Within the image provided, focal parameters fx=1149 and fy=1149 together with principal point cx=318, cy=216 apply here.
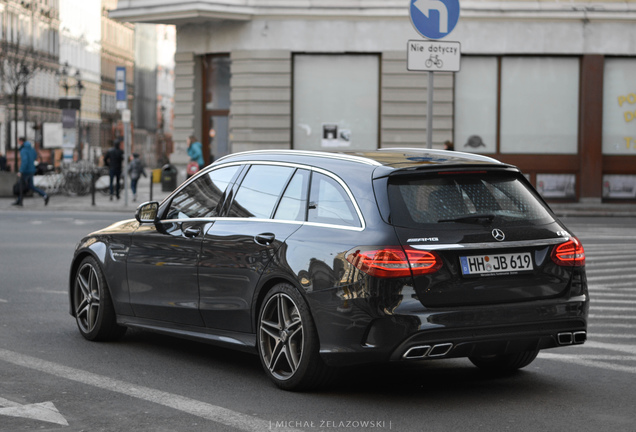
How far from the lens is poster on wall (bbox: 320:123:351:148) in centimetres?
3056

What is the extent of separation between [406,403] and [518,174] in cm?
154

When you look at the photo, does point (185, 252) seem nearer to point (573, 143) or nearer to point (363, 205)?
point (363, 205)

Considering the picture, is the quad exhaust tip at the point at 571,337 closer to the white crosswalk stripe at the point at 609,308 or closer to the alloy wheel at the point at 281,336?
the white crosswalk stripe at the point at 609,308

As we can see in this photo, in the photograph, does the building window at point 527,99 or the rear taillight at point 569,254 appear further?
the building window at point 527,99

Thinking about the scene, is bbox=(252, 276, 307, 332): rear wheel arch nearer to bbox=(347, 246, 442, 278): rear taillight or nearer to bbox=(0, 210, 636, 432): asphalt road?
bbox=(0, 210, 636, 432): asphalt road

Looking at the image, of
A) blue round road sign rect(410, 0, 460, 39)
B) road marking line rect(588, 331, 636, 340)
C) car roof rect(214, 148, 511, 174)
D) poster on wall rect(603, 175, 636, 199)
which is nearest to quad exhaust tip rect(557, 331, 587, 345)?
car roof rect(214, 148, 511, 174)

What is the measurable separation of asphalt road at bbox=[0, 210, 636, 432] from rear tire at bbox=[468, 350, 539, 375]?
73mm

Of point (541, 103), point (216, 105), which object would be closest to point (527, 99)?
point (541, 103)

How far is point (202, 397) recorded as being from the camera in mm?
6516

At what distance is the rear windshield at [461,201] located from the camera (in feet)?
20.9

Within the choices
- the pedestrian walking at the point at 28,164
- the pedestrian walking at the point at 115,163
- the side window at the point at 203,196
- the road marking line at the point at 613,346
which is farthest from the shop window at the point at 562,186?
the side window at the point at 203,196

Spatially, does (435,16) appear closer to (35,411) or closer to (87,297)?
(87,297)

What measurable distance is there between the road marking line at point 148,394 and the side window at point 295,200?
50.1 inches

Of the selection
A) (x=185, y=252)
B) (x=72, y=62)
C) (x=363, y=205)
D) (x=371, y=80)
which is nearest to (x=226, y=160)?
(x=185, y=252)
